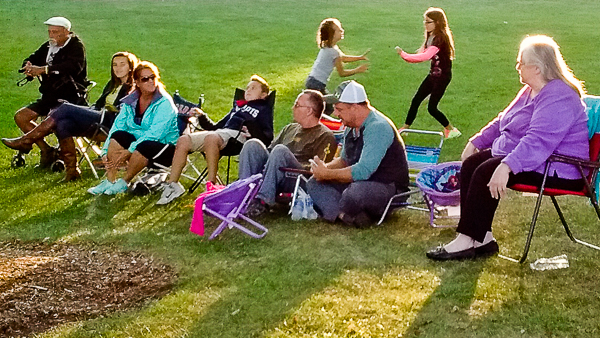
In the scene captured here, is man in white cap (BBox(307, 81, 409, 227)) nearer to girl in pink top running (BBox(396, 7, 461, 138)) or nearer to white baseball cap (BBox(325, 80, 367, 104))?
white baseball cap (BBox(325, 80, 367, 104))

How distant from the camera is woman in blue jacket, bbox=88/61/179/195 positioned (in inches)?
285

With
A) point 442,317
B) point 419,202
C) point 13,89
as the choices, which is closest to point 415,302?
point 442,317

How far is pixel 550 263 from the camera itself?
516 cm

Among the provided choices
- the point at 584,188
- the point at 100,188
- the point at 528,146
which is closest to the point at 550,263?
the point at 584,188

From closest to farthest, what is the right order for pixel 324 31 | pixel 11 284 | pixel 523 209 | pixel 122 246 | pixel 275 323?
1. pixel 275 323
2. pixel 11 284
3. pixel 122 246
4. pixel 523 209
5. pixel 324 31

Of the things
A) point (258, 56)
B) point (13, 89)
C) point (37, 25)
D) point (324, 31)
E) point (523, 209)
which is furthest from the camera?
point (37, 25)

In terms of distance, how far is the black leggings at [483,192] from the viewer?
16.6ft

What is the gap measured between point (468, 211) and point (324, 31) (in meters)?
4.86

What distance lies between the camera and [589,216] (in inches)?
245

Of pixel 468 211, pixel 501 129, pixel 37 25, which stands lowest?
pixel 37 25

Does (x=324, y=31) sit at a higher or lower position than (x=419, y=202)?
higher

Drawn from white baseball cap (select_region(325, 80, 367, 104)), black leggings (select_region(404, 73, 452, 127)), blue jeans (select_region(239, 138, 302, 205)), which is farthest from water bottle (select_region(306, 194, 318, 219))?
black leggings (select_region(404, 73, 452, 127))

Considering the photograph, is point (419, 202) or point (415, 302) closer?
point (415, 302)

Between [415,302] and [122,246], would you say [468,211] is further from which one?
[122,246]
